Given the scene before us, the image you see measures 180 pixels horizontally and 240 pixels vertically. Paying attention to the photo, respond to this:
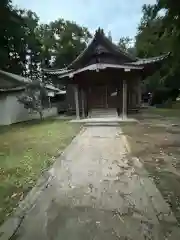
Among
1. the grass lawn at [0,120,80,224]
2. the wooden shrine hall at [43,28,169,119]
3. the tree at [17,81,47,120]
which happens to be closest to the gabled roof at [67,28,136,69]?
the wooden shrine hall at [43,28,169,119]

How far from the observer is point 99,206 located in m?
4.04

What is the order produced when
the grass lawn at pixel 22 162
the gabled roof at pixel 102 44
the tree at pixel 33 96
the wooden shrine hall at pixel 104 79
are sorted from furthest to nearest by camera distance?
the gabled roof at pixel 102 44, the wooden shrine hall at pixel 104 79, the tree at pixel 33 96, the grass lawn at pixel 22 162

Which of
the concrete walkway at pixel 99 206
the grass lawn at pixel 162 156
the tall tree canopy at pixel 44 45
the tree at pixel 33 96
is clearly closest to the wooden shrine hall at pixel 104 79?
the tree at pixel 33 96

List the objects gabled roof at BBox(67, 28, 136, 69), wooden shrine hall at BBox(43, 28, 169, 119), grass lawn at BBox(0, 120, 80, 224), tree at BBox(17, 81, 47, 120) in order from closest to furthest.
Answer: grass lawn at BBox(0, 120, 80, 224) < tree at BBox(17, 81, 47, 120) < wooden shrine hall at BBox(43, 28, 169, 119) < gabled roof at BBox(67, 28, 136, 69)

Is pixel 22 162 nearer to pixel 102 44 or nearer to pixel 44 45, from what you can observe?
pixel 102 44

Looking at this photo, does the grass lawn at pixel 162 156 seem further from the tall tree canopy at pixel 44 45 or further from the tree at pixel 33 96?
the tall tree canopy at pixel 44 45

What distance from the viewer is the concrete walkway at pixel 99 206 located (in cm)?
326

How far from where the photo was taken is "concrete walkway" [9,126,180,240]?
3256mm

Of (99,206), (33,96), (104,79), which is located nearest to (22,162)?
(99,206)

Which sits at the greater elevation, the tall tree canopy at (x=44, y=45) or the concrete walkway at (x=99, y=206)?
the tall tree canopy at (x=44, y=45)

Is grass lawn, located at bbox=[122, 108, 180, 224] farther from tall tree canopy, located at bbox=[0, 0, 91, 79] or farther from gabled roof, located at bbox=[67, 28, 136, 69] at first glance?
tall tree canopy, located at bbox=[0, 0, 91, 79]

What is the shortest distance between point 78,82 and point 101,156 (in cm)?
1217

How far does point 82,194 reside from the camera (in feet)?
15.0

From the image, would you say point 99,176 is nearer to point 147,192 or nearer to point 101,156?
point 147,192
